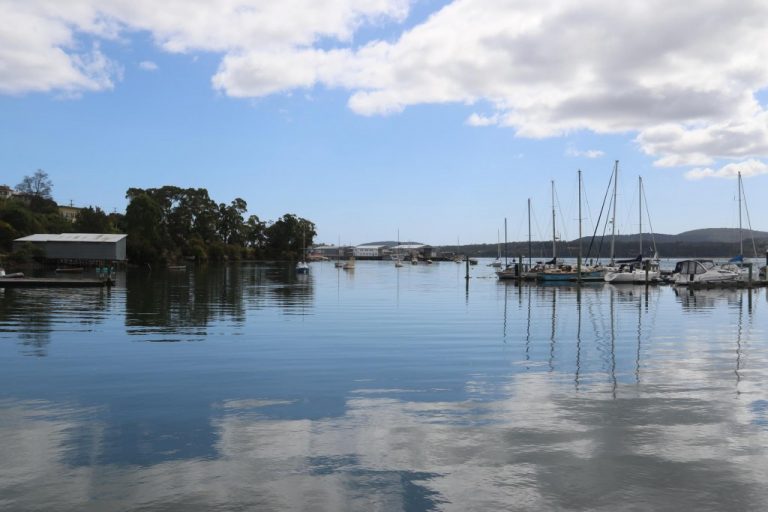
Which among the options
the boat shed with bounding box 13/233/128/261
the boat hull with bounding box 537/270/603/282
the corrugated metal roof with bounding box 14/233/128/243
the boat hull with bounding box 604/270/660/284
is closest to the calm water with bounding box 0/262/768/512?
the boat hull with bounding box 604/270/660/284

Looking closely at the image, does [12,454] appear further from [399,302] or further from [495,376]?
[399,302]

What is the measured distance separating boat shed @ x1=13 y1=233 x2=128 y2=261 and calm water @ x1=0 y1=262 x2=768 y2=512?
87.7 meters

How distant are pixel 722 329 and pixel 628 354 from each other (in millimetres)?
11059

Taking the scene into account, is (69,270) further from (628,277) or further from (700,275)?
(700,275)

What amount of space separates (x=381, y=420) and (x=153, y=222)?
137m

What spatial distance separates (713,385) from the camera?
1689 centimetres

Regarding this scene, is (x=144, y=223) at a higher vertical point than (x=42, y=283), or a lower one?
higher

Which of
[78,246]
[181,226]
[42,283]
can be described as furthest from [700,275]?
[181,226]

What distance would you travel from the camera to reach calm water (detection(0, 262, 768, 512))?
923 cm

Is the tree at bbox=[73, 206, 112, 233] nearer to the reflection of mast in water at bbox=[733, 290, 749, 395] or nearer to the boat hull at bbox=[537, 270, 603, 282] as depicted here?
the boat hull at bbox=[537, 270, 603, 282]

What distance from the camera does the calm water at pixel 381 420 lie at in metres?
9.23

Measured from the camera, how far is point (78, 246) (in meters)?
109

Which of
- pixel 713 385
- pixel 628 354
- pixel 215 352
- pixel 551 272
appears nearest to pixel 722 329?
pixel 628 354

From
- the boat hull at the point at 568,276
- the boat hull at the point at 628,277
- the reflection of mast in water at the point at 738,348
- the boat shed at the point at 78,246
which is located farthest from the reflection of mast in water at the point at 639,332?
the boat shed at the point at 78,246
